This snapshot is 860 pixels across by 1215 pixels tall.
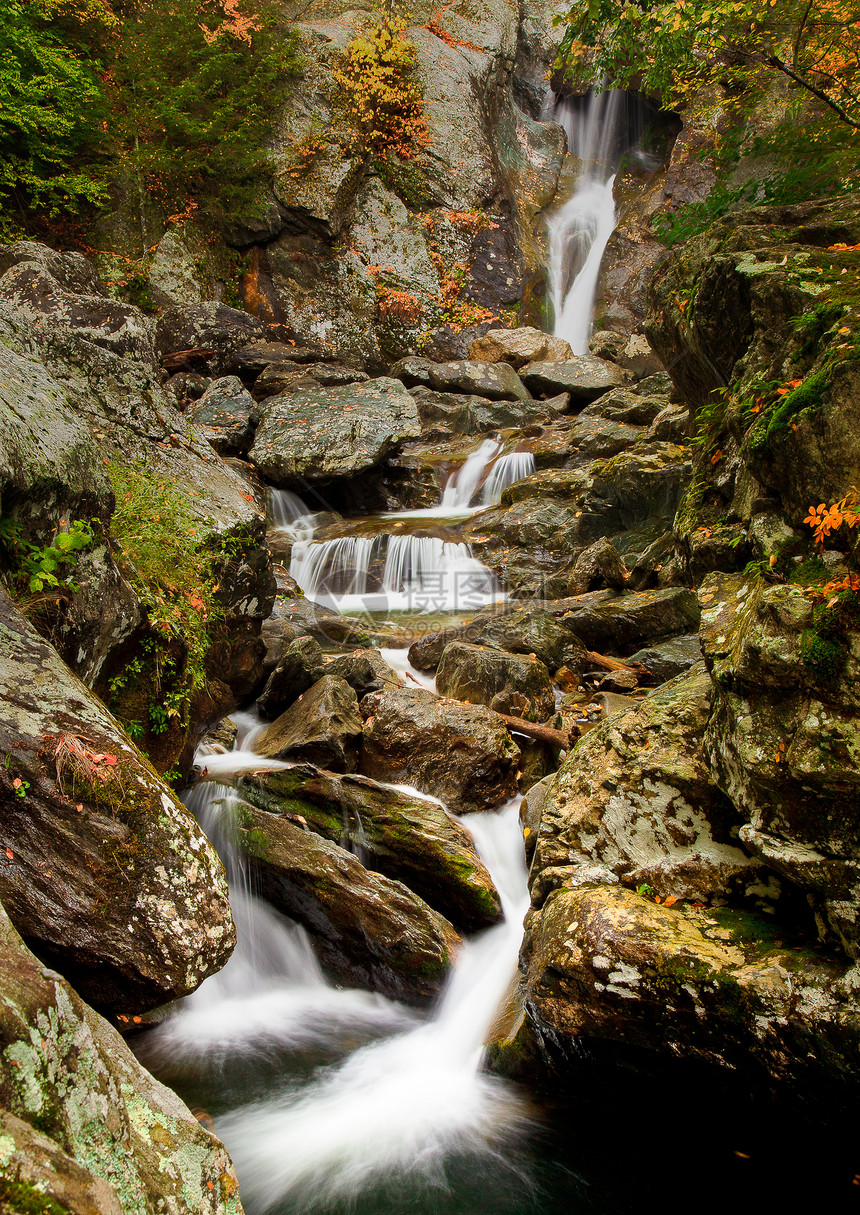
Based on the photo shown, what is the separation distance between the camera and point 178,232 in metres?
18.1

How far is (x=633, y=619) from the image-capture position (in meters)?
8.05

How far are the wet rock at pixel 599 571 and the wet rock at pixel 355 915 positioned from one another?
20.1ft

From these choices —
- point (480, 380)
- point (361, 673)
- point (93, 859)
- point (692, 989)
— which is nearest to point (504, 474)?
point (480, 380)

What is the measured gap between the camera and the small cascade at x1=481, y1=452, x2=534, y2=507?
14.0 meters

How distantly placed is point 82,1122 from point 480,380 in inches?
675

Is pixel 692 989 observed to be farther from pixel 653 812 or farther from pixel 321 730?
pixel 321 730

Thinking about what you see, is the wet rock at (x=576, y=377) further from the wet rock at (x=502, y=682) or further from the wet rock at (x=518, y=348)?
the wet rock at (x=502, y=682)

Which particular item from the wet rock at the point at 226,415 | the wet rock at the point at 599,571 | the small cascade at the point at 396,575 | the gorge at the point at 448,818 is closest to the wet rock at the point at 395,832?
the gorge at the point at 448,818

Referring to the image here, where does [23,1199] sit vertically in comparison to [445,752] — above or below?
above

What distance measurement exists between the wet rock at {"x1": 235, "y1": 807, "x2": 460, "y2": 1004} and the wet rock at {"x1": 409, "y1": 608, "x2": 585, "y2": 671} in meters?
3.79

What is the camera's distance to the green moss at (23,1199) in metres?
1.20

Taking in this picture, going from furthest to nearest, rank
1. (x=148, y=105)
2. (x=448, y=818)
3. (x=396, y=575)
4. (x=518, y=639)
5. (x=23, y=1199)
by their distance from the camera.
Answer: (x=148, y=105) → (x=396, y=575) → (x=518, y=639) → (x=448, y=818) → (x=23, y=1199)

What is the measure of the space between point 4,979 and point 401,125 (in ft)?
78.3

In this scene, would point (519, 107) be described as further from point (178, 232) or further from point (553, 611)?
point (553, 611)
